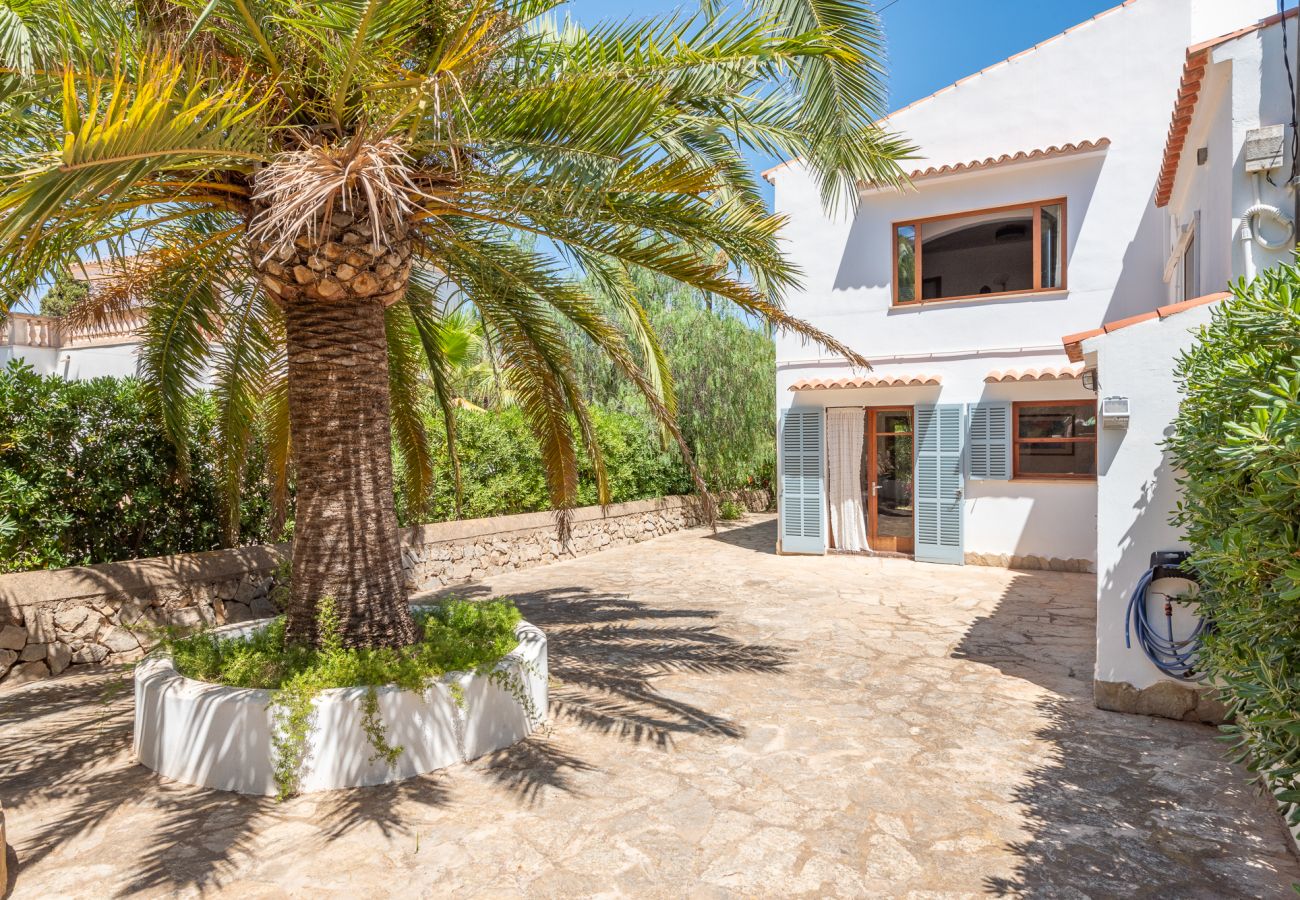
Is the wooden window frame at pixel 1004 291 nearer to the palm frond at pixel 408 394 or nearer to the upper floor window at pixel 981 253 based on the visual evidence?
the upper floor window at pixel 981 253

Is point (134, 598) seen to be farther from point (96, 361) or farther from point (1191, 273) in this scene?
point (96, 361)

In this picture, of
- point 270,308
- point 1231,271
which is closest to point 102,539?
point 270,308

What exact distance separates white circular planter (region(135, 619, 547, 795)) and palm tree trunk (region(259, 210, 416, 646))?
2.63 ft

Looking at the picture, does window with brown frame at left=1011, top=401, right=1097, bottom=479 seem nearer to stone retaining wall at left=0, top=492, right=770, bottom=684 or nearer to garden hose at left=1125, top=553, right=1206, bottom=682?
garden hose at left=1125, top=553, right=1206, bottom=682

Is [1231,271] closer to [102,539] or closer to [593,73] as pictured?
[593,73]

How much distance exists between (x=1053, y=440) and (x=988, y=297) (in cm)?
232

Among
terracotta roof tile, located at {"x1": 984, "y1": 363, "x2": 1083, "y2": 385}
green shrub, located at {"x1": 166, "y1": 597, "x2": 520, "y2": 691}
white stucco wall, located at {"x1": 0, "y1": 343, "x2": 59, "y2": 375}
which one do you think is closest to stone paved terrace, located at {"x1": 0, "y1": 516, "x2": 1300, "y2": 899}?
green shrub, located at {"x1": 166, "y1": 597, "x2": 520, "y2": 691}

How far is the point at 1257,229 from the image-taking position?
559 centimetres

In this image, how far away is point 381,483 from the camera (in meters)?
5.15

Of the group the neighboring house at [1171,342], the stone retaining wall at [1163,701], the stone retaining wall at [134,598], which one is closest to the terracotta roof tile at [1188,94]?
the neighboring house at [1171,342]

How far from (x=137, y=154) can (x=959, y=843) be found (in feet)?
15.1

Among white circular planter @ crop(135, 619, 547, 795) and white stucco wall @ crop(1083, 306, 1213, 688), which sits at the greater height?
white stucco wall @ crop(1083, 306, 1213, 688)

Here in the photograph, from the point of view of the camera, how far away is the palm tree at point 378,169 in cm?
377

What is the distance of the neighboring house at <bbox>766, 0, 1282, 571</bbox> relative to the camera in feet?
34.4
